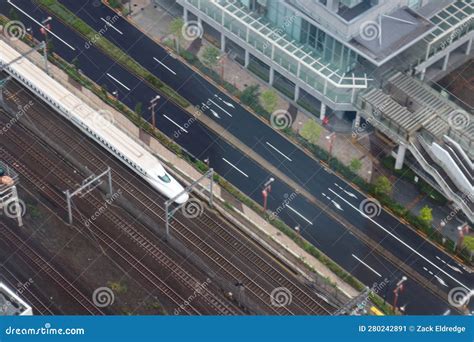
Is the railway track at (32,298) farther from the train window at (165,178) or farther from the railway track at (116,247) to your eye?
the train window at (165,178)

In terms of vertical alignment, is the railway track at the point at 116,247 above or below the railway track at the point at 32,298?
above

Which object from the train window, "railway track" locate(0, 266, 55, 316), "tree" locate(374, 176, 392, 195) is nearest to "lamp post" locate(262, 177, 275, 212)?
the train window

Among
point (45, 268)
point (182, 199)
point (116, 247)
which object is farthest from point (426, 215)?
point (45, 268)

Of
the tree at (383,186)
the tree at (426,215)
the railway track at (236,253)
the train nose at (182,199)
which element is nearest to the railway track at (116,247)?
the railway track at (236,253)

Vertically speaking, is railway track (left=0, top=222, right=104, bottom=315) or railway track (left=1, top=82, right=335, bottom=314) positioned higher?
railway track (left=1, top=82, right=335, bottom=314)

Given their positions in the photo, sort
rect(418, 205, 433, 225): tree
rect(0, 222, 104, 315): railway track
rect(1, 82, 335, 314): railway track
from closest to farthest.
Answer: rect(0, 222, 104, 315): railway track, rect(1, 82, 335, 314): railway track, rect(418, 205, 433, 225): tree

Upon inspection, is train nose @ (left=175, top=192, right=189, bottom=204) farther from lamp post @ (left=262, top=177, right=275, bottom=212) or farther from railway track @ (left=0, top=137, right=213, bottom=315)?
lamp post @ (left=262, top=177, right=275, bottom=212)
